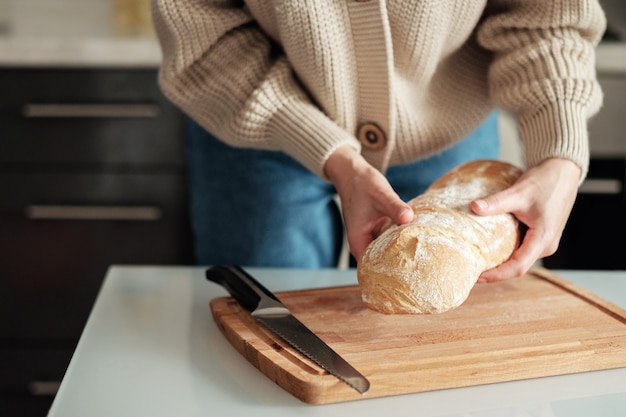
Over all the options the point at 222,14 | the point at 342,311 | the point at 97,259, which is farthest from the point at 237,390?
the point at 97,259

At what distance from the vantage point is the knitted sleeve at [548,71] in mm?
916

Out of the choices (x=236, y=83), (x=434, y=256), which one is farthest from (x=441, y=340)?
(x=236, y=83)

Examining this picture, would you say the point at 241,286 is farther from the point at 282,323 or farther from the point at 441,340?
the point at 441,340

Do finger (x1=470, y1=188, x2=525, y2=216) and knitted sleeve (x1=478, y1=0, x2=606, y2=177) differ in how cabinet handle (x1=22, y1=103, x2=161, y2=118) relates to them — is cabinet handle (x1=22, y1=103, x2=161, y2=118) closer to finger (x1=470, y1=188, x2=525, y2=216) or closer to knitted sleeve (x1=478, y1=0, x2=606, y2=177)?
knitted sleeve (x1=478, y1=0, x2=606, y2=177)

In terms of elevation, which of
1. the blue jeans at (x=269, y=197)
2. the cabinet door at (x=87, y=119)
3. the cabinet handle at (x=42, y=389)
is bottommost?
the cabinet handle at (x=42, y=389)

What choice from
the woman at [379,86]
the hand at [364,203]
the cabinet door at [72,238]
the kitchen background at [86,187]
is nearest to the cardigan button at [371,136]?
the woman at [379,86]

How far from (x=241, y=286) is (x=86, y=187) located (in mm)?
1095

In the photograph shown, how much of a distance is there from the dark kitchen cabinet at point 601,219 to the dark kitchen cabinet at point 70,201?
0.87 meters

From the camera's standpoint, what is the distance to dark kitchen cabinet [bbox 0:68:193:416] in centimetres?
180

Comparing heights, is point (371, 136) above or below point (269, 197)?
above

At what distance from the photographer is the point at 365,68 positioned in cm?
98

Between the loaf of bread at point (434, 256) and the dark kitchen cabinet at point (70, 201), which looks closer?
the loaf of bread at point (434, 256)

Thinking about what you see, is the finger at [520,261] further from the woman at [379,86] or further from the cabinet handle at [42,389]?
the cabinet handle at [42,389]

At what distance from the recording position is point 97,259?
6.17 feet
